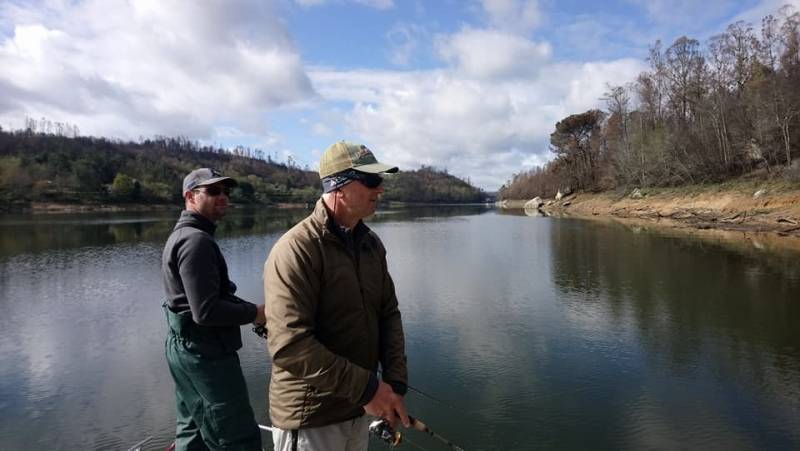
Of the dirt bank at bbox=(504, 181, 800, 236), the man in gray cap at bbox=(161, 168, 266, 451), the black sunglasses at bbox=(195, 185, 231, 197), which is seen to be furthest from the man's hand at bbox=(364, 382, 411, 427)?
the dirt bank at bbox=(504, 181, 800, 236)

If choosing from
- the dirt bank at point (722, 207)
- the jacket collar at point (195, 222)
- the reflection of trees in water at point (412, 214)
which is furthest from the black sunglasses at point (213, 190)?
the reflection of trees in water at point (412, 214)

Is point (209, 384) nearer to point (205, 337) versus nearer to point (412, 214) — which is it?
point (205, 337)

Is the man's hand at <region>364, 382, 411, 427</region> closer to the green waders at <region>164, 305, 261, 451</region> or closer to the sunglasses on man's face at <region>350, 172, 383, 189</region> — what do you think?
the sunglasses on man's face at <region>350, 172, 383, 189</region>

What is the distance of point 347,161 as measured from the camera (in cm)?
245

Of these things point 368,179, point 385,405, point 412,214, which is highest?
point 368,179

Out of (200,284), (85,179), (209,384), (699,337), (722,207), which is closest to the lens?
(200,284)

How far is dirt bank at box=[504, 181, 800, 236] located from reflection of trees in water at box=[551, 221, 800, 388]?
28.3 feet

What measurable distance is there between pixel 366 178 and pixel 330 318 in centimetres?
80

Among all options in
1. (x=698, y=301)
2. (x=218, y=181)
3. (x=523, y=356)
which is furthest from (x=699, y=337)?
(x=218, y=181)

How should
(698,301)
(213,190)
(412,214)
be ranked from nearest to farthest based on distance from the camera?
(213,190) < (698,301) < (412,214)

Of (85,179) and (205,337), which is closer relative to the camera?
(205,337)

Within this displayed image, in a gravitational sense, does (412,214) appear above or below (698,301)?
above

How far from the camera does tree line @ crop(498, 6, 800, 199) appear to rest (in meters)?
34.4

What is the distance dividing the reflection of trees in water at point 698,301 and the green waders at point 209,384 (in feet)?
25.0
